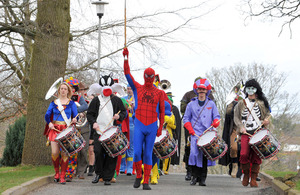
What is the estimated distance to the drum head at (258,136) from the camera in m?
10.4

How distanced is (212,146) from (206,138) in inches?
9.7

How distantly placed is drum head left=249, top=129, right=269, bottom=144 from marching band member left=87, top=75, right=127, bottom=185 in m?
2.66

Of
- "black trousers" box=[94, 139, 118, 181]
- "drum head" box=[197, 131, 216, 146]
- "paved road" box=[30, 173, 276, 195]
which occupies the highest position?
"drum head" box=[197, 131, 216, 146]

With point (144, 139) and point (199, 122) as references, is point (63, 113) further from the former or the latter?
point (199, 122)

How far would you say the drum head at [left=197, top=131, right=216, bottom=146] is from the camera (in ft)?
35.1

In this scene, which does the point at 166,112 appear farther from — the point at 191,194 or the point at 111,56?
the point at 111,56

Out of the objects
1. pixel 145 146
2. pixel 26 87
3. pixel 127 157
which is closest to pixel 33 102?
pixel 127 157

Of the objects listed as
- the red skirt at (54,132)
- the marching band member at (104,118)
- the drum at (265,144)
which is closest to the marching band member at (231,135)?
the drum at (265,144)

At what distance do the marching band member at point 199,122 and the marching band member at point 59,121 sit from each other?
2.42m

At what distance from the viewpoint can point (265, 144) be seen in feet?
33.9

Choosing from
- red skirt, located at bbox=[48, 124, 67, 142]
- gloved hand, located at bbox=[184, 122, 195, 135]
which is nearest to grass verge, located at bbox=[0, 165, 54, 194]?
red skirt, located at bbox=[48, 124, 67, 142]

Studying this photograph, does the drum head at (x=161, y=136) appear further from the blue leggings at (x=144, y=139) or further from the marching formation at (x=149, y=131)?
the blue leggings at (x=144, y=139)

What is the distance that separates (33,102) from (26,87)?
9.30 meters

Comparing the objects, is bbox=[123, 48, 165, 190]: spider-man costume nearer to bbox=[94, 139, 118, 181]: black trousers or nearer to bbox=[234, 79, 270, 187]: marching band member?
bbox=[94, 139, 118, 181]: black trousers
